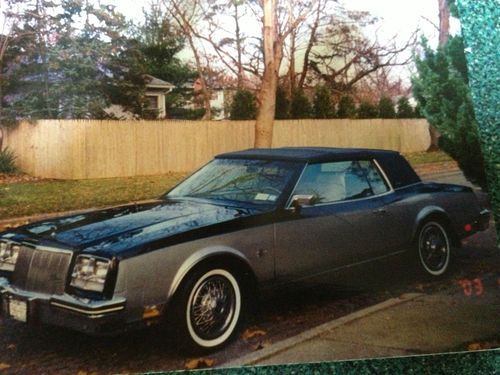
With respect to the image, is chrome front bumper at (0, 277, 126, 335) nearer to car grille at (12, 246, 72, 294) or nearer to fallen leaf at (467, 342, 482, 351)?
car grille at (12, 246, 72, 294)

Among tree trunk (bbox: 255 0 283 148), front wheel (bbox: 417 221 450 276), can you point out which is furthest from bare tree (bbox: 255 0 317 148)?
front wheel (bbox: 417 221 450 276)

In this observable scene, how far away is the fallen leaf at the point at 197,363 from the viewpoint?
2775mm

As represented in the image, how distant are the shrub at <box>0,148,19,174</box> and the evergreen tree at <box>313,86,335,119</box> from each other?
1.47 m

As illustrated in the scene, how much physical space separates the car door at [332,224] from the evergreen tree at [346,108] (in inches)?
10.2

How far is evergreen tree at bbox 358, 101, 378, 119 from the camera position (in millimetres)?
3338

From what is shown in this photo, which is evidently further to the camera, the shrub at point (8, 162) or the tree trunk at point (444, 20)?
the tree trunk at point (444, 20)

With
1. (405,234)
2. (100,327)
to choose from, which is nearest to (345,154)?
(405,234)

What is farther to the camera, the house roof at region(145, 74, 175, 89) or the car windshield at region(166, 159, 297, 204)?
the car windshield at region(166, 159, 297, 204)

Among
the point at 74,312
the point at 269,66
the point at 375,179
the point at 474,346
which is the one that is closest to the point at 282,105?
the point at 269,66

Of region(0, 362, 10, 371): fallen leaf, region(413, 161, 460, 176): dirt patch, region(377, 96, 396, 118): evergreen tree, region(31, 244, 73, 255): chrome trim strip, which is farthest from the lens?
region(413, 161, 460, 176): dirt patch

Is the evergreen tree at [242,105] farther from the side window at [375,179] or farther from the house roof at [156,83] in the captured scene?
the side window at [375,179]

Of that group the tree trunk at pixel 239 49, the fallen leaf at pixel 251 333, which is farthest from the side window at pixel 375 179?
the fallen leaf at pixel 251 333

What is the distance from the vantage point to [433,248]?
11.6ft

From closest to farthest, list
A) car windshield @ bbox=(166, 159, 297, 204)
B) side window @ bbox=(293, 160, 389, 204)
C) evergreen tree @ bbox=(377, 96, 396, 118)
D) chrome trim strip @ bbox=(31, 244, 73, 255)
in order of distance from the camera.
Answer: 1. chrome trim strip @ bbox=(31, 244, 73, 255)
2. car windshield @ bbox=(166, 159, 297, 204)
3. side window @ bbox=(293, 160, 389, 204)
4. evergreen tree @ bbox=(377, 96, 396, 118)
